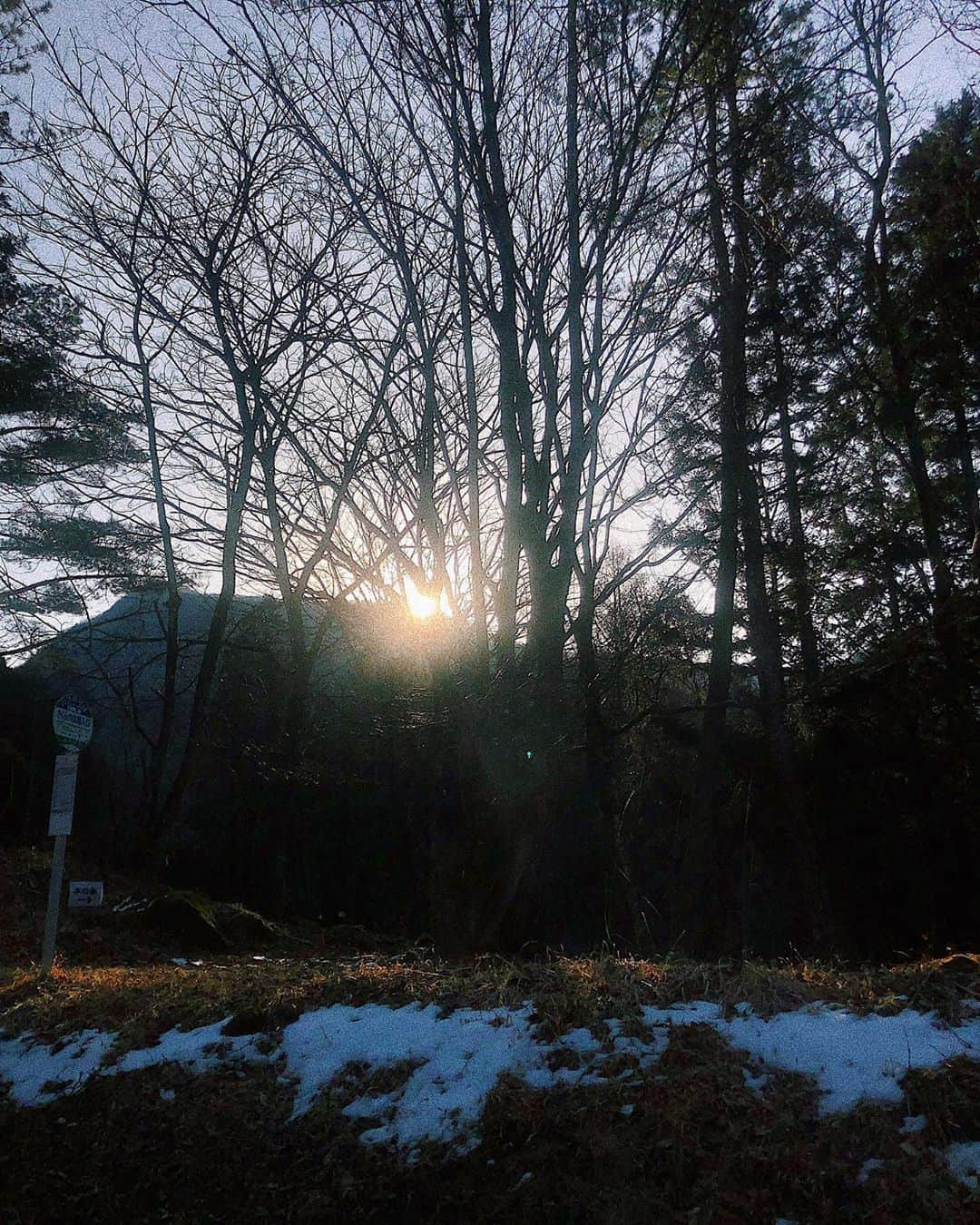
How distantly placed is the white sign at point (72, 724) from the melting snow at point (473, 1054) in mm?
2816

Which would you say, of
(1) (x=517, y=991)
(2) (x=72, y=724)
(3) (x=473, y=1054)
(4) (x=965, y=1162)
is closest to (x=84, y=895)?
(2) (x=72, y=724)

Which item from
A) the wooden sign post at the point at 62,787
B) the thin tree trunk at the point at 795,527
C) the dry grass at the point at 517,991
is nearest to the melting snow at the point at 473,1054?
the dry grass at the point at 517,991

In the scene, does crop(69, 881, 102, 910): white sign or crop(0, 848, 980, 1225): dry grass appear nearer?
crop(0, 848, 980, 1225): dry grass

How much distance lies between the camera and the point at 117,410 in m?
15.9

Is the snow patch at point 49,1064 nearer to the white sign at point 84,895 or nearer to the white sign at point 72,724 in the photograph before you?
the white sign at point 72,724

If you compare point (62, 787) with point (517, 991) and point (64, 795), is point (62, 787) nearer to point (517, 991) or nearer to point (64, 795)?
point (64, 795)

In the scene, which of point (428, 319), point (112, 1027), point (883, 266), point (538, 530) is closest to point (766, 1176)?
point (112, 1027)

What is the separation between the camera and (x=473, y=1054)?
3826 millimetres

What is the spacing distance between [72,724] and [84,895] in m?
1.64

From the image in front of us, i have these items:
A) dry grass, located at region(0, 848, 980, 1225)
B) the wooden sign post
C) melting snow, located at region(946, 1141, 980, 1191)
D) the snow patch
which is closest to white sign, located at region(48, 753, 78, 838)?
the wooden sign post

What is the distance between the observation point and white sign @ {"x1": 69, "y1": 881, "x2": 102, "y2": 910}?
7.66m

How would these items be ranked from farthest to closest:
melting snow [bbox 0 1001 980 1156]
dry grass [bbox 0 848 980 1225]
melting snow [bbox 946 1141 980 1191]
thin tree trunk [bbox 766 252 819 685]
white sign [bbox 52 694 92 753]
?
thin tree trunk [bbox 766 252 819 685] → white sign [bbox 52 694 92 753] → melting snow [bbox 0 1001 980 1156] → dry grass [bbox 0 848 980 1225] → melting snow [bbox 946 1141 980 1191]

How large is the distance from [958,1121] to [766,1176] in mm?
641

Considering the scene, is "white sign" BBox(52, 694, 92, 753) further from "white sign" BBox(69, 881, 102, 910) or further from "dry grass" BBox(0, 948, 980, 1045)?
"dry grass" BBox(0, 948, 980, 1045)
